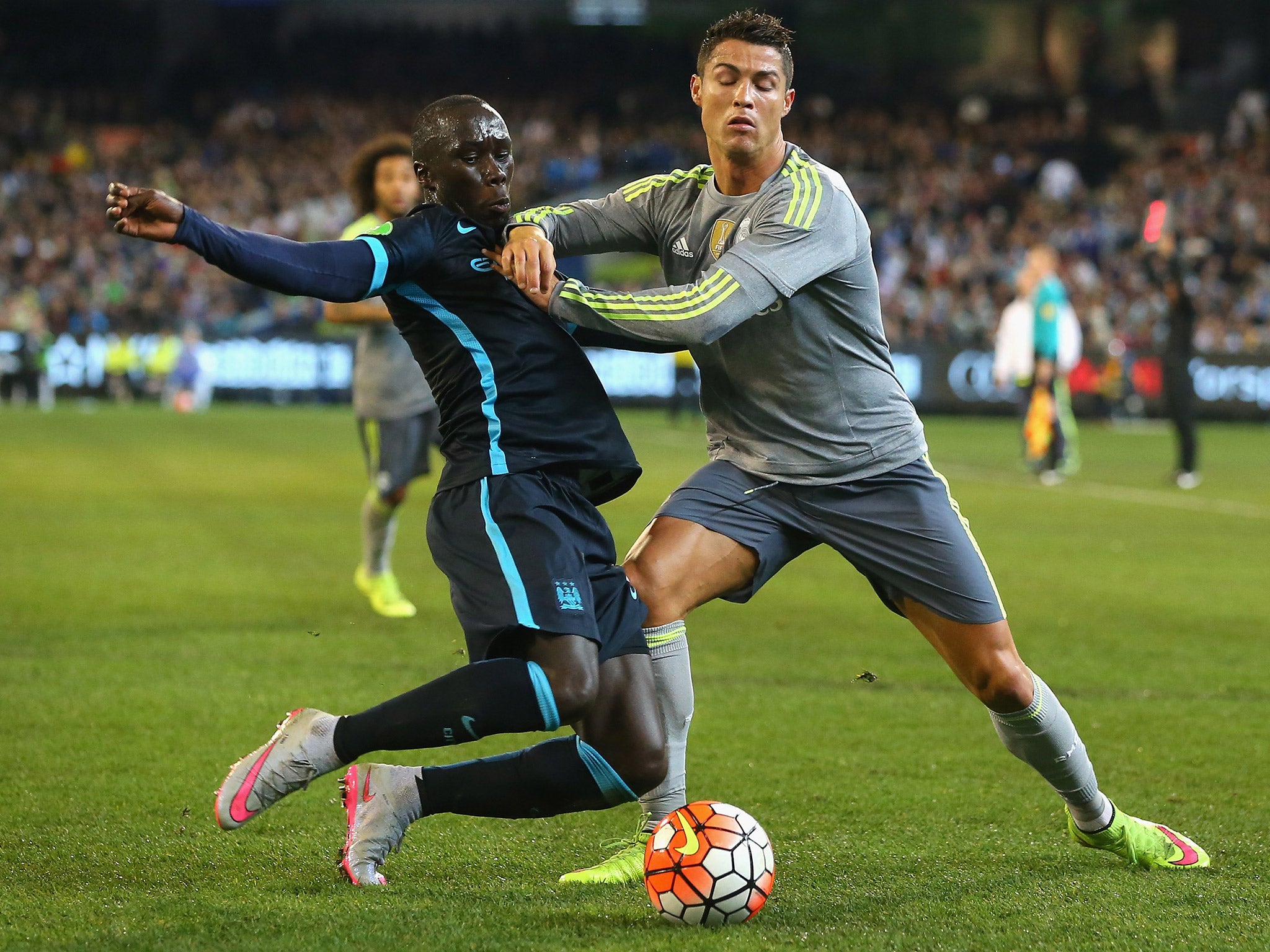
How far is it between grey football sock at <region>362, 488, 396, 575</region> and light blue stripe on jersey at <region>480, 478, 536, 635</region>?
14.2 ft

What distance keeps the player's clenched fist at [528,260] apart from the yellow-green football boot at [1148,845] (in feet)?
6.72

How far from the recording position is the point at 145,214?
3342mm

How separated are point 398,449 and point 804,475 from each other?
3974 mm

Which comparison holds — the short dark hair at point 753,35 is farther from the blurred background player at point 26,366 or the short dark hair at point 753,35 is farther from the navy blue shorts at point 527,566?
the blurred background player at point 26,366

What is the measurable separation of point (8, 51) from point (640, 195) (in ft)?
131

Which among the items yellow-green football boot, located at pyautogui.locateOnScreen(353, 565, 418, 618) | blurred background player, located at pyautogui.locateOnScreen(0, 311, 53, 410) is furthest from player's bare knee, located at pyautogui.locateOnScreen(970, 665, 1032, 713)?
blurred background player, located at pyautogui.locateOnScreen(0, 311, 53, 410)

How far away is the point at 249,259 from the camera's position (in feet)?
11.0

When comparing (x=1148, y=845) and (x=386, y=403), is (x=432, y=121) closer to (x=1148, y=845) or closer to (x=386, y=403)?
(x=1148, y=845)

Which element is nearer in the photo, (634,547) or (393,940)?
(393,940)

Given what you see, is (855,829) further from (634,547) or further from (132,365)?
(132,365)

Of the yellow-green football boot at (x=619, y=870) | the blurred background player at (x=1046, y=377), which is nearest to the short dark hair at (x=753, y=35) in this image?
the yellow-green football boot at (x=619, y=870)

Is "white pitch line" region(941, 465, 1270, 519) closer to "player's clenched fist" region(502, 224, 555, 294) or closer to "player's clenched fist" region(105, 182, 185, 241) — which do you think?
"player's clenched fist" region(502, 224, 555, 294)

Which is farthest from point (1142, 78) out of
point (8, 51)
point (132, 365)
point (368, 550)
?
point (368, 550)

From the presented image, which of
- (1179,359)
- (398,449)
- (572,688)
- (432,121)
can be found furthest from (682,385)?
(572,688)
